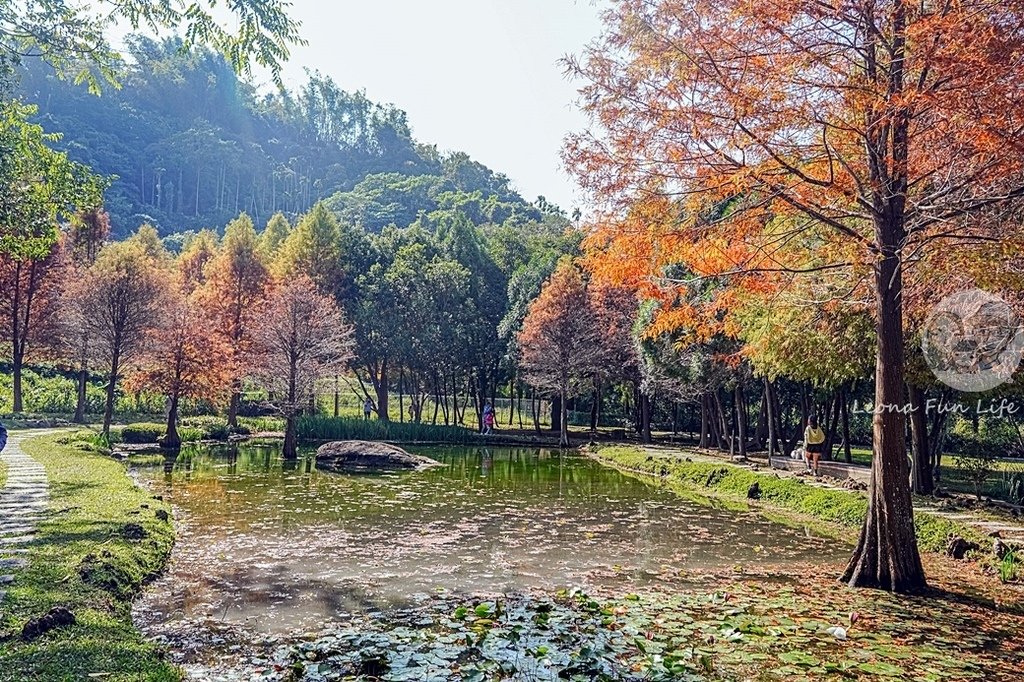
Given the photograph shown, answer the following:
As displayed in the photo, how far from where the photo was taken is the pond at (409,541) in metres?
9.79

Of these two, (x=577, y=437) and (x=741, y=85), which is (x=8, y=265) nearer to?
(x=577, y=437)

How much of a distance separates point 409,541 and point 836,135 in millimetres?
9607

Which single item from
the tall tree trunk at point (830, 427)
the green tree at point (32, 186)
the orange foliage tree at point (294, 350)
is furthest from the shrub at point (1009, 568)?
the orange foliage tree at point (294, 350)

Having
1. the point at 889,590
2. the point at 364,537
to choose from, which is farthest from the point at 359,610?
the point at 889,590

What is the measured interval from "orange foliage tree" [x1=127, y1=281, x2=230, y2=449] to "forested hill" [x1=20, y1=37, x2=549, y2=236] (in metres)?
70.0

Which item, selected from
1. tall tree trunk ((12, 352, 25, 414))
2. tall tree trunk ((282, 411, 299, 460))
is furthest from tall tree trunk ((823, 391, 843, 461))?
tall tree trunk ((12, 352, 25, 414))

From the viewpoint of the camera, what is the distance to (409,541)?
1355 centimetres

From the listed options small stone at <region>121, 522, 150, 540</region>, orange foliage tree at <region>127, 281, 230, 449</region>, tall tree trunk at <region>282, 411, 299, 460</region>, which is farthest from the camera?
orange foliage tree at <region>127, 281, 230, 449</region>

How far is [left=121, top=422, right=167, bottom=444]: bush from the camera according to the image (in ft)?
104

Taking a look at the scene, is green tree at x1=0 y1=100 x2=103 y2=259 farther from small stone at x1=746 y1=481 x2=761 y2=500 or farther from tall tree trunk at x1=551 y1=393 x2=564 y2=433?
tall tree trunk at x1=551 y1=393 x2=564 y2=433

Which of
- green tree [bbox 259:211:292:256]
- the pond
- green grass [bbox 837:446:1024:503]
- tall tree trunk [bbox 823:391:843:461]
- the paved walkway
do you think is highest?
green tree [bbox 259:211:292:256]

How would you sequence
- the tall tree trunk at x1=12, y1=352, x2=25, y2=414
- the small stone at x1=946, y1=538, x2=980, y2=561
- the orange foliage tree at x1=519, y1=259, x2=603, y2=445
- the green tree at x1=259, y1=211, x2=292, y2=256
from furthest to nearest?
the green tree at x1=259, y1=211, x2=292, y2=256 → the orange foliage tree at x1=519, y1=259, x2=603, y2=445 → the tall tree trunk at x1=12, y1=352, x2=25, y2=414 → the small stone at x1=946, y1=538, x2=980, y2=561

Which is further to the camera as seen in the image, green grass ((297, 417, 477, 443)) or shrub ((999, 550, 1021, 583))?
green grass ((297, 417, 477, 443))

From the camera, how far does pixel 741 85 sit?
929 centimetres
